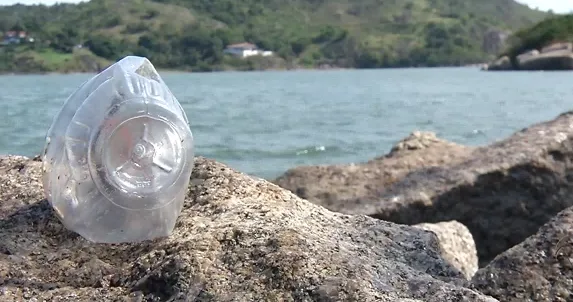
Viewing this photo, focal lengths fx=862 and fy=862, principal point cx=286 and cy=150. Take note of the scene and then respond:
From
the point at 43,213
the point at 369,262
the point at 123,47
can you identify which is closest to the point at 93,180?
the point at 43,213

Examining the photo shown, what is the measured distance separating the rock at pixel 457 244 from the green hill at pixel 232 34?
195 ft

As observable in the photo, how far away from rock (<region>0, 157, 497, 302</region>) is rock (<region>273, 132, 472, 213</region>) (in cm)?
314

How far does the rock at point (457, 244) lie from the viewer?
3.66 metres

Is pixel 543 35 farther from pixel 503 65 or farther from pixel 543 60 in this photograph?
pixel 543 60

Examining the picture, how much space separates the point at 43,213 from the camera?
2.29 m

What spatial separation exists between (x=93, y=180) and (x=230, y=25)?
3676 inches

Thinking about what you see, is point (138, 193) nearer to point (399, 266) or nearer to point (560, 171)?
point (399, 266)

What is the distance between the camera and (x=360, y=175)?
6043 mm

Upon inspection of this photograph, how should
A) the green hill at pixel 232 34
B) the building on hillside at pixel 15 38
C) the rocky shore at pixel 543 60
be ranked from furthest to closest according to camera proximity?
the building on hillside at pixel 15 38 < the green hill at pixel 232 34 < the rocky shore at pixel 543 60

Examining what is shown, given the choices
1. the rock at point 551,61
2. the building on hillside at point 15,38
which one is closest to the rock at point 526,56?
the rock at point 551,61

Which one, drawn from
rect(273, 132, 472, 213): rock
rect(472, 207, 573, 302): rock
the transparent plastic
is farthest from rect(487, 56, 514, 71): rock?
the transparent plastic

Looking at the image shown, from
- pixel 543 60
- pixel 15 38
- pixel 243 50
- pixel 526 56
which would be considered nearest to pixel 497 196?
pixel 543 60

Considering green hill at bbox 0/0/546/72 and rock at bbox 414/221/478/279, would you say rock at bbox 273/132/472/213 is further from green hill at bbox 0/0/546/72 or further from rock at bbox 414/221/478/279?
green hill at bbox 0/0/546/72

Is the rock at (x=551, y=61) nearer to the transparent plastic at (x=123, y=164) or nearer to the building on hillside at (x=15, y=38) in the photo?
the building on hillside at (x=15, y=38)
